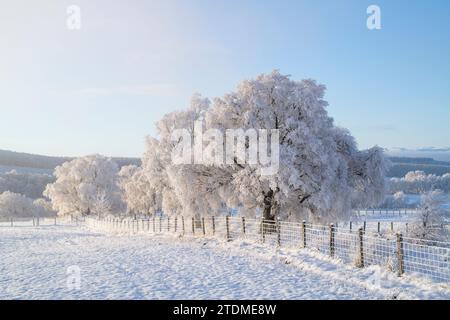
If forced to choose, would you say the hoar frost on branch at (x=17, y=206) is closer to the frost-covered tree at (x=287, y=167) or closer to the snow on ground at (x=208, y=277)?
the frost-covered tree at (x=287, y=167)

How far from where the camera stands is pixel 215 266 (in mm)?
16656

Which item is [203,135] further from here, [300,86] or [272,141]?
[300,86]

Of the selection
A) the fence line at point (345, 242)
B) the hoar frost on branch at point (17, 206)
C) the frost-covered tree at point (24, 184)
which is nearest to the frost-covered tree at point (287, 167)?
the fence line at point (345, 242)

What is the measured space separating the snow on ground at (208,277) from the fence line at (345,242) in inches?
30.0

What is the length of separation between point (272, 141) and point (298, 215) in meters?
5.24

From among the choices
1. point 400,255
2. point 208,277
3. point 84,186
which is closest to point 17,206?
point 84,186

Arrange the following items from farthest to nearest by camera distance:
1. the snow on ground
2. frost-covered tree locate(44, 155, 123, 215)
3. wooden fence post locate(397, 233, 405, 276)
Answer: frost-covered tree locate(44, 155, 123, 215)
wooden fence post locate(397, 233, 405, 276)
the snow on ground

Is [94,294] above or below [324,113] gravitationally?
below

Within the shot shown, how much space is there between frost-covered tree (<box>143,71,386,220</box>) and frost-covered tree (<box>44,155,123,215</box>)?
4411 centimetres

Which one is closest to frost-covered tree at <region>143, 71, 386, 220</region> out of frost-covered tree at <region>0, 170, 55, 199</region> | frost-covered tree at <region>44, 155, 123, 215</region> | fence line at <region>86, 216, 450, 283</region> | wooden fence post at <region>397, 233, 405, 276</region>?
fence line at <region>86, 216, 450, 283</region>

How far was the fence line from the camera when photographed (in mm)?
14117

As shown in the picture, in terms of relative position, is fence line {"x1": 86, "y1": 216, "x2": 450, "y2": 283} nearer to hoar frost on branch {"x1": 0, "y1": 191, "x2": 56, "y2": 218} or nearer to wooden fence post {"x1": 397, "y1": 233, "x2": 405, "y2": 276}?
wooden fence post {"x1": 397, "y1": 233, "x2": 405, "y2": 276}
